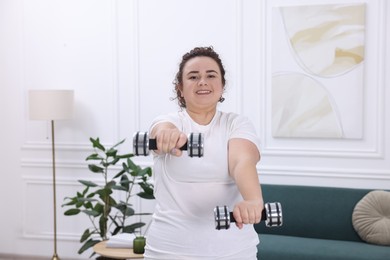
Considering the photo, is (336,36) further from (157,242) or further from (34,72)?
(157,242)

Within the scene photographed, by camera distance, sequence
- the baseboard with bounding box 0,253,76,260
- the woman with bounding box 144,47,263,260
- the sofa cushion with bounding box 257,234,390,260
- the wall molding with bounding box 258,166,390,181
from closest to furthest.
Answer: the woman with bounding box 144,47,263,260
the sofa cushion with bounding box 257,234,390,260
the wall molding with bounding box 258,166,390,181
the baseboard with bounding box 0,253,76,260

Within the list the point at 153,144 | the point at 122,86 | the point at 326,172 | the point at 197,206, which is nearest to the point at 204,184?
the point at 197,206

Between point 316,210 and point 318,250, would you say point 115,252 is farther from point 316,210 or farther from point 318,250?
point 316,210

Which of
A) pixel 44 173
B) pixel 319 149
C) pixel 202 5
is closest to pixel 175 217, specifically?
pixel 319 149

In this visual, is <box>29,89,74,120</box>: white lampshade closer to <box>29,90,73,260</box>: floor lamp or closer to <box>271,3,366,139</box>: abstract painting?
<box>29,90,73,260</box>: floor lamp

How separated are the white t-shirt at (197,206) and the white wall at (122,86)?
2931 millimetres

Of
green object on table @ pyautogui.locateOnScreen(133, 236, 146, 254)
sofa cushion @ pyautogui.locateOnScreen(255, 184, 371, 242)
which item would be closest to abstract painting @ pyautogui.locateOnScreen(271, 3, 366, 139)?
sofa cushion @ pyautogui.locateOnScreen(255, 184, 371, 242)

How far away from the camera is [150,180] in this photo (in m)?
4.64

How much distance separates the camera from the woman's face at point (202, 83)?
1.45 meters

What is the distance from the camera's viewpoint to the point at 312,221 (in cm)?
403

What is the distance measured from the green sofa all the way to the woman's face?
7.72 ft

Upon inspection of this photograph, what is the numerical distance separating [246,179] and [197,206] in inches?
5.8

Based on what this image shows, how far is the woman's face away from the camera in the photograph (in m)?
1.45

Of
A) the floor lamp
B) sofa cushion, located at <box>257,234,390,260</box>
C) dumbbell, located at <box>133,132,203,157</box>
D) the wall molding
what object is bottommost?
sofa cushion, located at <box>257,234,390,260</box>
